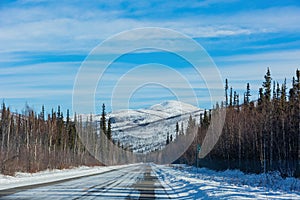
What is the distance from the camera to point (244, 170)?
52.6 m

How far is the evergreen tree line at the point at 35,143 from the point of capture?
49531mm

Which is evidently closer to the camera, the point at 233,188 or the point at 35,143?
the point at 233,188

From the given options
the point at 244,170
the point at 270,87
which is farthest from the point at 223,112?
the point at 244,170

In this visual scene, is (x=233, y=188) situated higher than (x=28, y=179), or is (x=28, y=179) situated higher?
(x=233, y=188)

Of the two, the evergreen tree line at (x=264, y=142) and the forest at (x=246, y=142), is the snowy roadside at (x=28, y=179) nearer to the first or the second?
the forest at (x=246, y=142)

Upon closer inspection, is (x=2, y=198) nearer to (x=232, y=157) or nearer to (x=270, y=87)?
(x=232, y=157)

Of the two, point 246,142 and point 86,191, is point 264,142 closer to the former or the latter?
point 246,142

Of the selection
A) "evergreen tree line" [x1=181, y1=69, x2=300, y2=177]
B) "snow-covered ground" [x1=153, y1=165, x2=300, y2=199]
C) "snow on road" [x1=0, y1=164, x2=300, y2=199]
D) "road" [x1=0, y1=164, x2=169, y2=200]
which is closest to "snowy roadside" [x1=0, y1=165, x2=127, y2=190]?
"snow on road" [x1=0, y1=164, x2=300, y2=199]

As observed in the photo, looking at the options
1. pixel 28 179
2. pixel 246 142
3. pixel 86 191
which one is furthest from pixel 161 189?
pixel 246 142

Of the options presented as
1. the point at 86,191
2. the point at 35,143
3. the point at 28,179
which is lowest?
the point at 28,179

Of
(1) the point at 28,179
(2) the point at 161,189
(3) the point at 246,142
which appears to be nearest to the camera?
(2) the point at 161,189

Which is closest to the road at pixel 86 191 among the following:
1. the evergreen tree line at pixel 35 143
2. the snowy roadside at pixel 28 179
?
the snowy roadside at pixel 28 179

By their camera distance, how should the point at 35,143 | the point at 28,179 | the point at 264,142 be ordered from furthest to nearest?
the point at 35,143
the point at 264,142
the point at 28,179

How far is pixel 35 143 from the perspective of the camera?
65812mm
